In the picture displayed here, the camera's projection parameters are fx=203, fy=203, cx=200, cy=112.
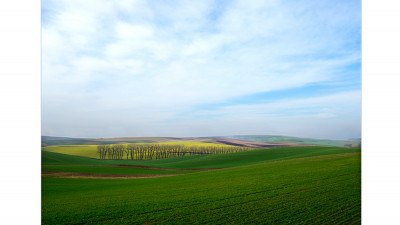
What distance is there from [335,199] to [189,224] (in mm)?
4853

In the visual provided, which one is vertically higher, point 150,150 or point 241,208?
point 241,208

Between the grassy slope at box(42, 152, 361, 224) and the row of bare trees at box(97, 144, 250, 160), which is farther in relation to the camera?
the row of bare trees at box(97, 144, 250, 160)

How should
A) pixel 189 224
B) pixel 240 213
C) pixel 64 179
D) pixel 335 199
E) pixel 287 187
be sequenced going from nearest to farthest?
pixel 189 224
pixel 240 213
pixel 335 199
pixel 287 187
pixel 64 179

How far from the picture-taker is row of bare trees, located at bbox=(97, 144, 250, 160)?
47.1 m

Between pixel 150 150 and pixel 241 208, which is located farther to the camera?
pixel 150 150

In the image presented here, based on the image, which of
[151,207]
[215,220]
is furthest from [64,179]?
[215,220]

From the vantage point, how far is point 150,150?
49.8 metres

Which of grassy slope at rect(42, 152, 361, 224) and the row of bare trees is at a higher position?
grassy slope at rect(42, 152, 361, 224)

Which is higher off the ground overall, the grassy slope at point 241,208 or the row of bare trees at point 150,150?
the grassy slope at point 241,208

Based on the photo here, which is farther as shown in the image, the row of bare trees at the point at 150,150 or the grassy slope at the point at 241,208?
the row of bare trees at the point at 150,150

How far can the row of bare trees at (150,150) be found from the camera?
47066 millimetres
